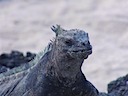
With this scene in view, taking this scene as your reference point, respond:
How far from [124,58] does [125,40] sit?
0.87 m

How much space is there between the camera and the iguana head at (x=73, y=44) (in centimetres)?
375

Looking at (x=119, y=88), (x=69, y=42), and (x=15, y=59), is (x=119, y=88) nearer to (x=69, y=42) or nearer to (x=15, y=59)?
(x=69, y=42)

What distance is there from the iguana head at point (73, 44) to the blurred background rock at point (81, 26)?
480cm

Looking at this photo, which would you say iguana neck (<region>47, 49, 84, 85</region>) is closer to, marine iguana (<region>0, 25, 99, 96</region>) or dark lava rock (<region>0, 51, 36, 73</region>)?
marine iguana (<region>0, 25, 99, 96</region>)

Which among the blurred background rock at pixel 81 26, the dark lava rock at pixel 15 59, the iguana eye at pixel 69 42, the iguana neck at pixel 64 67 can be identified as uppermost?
the blurred background rock at pixel 81 26

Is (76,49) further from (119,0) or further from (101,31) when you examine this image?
(119,0)

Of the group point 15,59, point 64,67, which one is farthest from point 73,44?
point 15,59

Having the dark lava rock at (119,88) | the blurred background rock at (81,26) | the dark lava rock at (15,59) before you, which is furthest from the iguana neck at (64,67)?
the blurred background rock at (81,26)

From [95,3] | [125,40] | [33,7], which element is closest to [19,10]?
[33,7]

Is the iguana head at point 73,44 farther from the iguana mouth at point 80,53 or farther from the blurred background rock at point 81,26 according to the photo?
the blurred background rock at point 81,26

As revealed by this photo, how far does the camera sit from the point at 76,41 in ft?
12.5

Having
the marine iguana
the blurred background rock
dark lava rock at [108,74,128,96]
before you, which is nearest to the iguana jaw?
the marine iguana

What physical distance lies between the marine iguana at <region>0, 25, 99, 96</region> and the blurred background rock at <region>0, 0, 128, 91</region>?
4.47 metres

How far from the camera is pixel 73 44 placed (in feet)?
12.5
